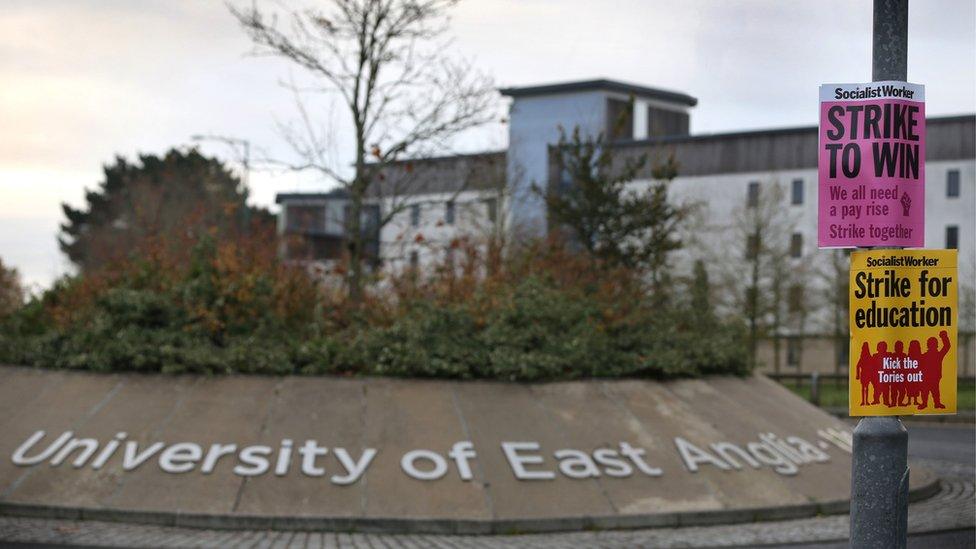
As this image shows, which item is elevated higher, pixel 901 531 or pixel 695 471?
pixel 901 531

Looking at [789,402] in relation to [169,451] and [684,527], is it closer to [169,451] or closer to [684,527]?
[684,527]

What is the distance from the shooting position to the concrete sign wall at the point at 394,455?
493 inches

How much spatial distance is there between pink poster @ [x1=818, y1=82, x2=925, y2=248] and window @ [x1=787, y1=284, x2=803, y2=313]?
4210 centimetres

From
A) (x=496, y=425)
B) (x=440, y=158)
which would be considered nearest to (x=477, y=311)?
(x=496, y=425)

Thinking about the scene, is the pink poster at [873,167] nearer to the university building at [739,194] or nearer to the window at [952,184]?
the university building at [739,194]

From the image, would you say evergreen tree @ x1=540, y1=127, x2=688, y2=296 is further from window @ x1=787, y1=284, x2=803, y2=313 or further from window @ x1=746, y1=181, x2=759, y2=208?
window @ x1=746, y1=181, x2=759, y2=208

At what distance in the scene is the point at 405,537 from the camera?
11938 mm

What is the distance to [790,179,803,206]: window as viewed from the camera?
5984cm

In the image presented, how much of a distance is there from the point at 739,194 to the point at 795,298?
43.2 feet

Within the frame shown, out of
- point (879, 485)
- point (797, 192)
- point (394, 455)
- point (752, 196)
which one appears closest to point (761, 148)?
point (797, 192)

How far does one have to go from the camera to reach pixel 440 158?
24688mm

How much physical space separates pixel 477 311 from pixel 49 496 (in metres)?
5.82

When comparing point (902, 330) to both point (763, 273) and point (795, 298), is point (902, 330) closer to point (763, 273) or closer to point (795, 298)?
point (795, 298)

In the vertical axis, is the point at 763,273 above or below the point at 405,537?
above
